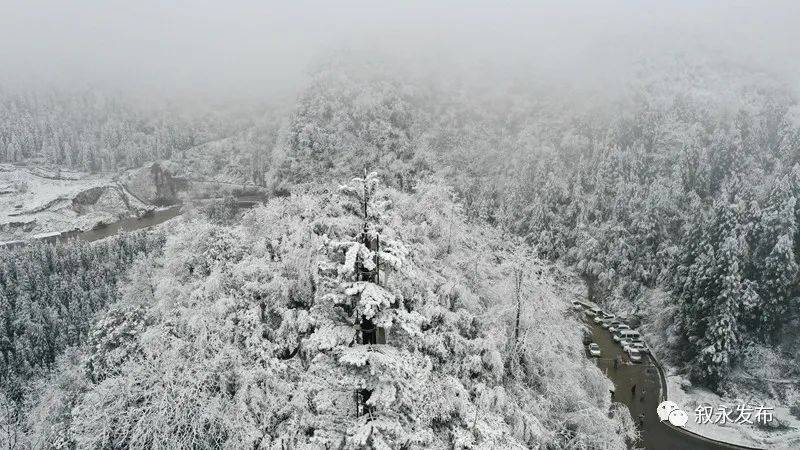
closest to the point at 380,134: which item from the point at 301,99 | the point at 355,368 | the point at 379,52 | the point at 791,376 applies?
the point at 301,99

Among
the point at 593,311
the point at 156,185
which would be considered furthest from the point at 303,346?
the point at 156,185

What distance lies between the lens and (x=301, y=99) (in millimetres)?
78250

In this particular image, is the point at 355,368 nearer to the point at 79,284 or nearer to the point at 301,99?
the point at 301,99

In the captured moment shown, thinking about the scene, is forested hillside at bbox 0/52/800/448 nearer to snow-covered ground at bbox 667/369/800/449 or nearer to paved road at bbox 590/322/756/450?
snow-covered ground at bbox 667/369/800/449

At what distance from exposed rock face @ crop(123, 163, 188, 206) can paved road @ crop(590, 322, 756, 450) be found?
17098cm

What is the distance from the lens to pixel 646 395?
1754 inches

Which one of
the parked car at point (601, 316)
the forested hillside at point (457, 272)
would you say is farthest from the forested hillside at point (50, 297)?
the parked car at point (601, 316)

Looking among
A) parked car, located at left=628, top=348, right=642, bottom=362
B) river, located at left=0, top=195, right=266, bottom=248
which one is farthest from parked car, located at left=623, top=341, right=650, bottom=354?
river, located at left=0, top=195, right=266, bottom=248

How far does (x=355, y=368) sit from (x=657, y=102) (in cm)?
8252

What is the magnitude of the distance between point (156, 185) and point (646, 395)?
193034 millimetres

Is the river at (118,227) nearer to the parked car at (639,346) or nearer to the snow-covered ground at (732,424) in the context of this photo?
the parked car at (639,346)

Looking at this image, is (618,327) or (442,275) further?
(618,327)

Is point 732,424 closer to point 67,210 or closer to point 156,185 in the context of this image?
point 156,185

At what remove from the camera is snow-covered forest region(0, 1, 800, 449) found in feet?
41.7
